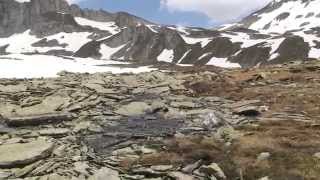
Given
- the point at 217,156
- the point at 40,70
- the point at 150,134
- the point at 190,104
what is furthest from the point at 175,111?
the point at 40,70

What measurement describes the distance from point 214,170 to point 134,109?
16.9m

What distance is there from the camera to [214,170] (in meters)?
22.2

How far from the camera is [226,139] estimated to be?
90.8 ft

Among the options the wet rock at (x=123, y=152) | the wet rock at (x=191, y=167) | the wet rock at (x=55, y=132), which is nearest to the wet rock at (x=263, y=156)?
the wet rock at (x=191, y=167)

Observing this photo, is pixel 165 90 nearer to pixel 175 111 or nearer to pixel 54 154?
pixel 175 111

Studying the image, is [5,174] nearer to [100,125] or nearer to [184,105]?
[100,125]

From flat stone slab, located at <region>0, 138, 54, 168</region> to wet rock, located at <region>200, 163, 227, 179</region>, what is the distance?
716cm

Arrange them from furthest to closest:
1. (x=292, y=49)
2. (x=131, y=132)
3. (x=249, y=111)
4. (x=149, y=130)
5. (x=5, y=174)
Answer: (x=292, y=49)
(x=249, y=111)
(x=149, y=130)
(x=131, y=132)
(x=5, y=174)

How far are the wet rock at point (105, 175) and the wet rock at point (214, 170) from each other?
3493 millimetres

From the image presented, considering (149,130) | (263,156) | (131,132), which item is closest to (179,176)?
(263,156)

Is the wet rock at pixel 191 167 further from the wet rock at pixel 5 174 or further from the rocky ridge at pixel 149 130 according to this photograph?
the wet rock at pixel 5 174

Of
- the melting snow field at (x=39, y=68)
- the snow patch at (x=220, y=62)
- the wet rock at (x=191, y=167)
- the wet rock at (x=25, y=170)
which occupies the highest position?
the wet rock at (x=191, y=167)

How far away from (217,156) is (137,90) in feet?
86.7

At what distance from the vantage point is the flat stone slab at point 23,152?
77.0 ft
